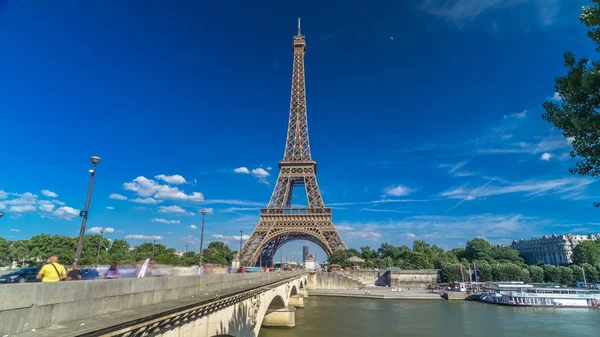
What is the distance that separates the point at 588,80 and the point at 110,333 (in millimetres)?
10906

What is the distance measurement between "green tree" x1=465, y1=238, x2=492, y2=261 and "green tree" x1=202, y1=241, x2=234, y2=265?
64.7 metres

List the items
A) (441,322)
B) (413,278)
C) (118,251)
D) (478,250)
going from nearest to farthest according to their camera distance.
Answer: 1. (441,322)
2. (413,278)
3. (118,251)
4. (478,250)

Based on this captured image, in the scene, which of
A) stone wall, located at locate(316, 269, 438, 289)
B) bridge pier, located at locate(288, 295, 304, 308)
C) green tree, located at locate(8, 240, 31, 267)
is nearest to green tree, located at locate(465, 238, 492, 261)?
stone wall, located at locate(316, 269, 438, 289)

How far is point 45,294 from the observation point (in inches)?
180

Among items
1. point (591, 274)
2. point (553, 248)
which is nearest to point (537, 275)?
point (591, 274)

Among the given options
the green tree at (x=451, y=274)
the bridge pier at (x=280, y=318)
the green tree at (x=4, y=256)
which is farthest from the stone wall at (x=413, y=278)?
the green tree at (x=4, y=256)

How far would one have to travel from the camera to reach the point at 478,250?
282ft

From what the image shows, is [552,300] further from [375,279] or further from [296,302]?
[296,302]

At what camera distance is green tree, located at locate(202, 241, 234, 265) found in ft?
241

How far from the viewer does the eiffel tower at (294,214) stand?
56.4m

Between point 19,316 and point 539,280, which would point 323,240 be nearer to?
point 539,280

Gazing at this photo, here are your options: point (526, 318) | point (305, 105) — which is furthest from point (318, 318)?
point (305, 105)

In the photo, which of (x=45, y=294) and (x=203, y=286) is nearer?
(x=45, y=294)

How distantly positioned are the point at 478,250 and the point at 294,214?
57479 millimetres
